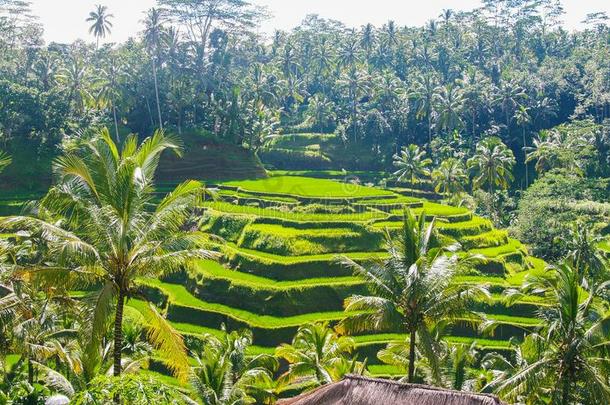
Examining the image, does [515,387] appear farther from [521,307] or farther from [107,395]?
[521,307]

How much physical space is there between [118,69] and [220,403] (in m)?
51.6

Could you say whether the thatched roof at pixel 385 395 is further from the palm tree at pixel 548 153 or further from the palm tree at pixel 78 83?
the palm tree at pixel 78 83

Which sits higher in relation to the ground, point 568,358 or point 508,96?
point 508,96

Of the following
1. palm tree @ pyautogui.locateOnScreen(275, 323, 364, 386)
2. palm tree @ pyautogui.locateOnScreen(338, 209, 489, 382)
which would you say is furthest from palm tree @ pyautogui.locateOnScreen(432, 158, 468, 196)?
palm tree @ pyautogui.locateOnScreen(338, 209, 489, 382)

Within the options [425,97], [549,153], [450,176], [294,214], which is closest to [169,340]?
[294,214]

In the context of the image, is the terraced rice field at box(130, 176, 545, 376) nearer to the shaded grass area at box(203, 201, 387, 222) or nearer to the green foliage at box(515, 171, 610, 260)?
the shaded grass area at box(203, 201, 387, 222)

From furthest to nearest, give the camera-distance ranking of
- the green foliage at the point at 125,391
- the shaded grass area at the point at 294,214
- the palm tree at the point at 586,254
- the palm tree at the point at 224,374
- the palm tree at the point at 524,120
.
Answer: the palm tree at the point at 524,120, the shaded grass area at the point at 294,214, the palm tree at the point at 586,254, the palm tree at the point at 224,374, the green foliage at the point at 125,391

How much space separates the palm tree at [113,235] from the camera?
15.1 meters

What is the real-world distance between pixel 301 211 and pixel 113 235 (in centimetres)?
3267

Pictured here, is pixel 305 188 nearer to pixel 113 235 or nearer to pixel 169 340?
pixel 113 235

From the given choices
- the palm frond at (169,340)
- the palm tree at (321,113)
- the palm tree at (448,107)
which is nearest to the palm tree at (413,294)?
the palm frond at (169,340)

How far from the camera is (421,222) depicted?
20906 mm

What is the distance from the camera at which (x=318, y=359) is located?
86.6 ft

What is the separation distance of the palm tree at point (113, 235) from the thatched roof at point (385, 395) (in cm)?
336
